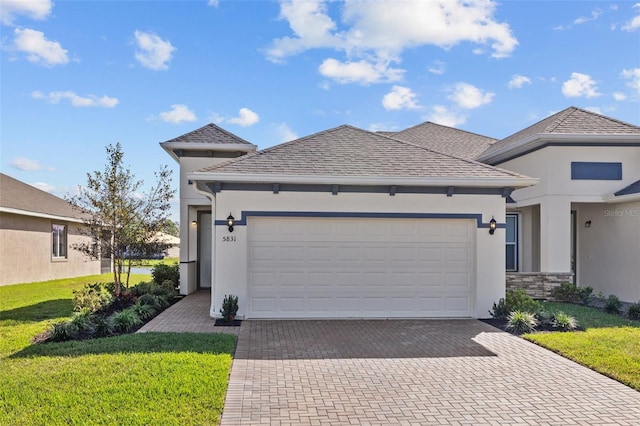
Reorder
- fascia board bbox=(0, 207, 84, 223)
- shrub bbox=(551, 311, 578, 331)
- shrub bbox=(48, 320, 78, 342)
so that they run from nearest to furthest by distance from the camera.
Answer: shrub bbox=(48, 320, 78, 342) → shrub bbox=(551, 311, 578, 331) → fascia board bbox=(0, 207, 84, 223)

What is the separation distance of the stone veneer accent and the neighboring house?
49.1 feet

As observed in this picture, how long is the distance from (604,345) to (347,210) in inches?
222

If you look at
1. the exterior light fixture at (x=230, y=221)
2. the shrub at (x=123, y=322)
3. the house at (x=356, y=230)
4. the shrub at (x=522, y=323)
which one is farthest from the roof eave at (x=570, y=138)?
the shrub at (x=123, y=322)

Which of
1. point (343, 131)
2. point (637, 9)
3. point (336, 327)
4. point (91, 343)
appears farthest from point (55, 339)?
point (637, 9)

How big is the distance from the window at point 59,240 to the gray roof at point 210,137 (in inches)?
420

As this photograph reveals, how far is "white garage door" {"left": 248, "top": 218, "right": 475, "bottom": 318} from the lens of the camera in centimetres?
1013

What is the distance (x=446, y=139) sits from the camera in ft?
60.2

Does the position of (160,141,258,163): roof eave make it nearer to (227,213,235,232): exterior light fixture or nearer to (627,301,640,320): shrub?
(227,213,235,232): exterior light fixture

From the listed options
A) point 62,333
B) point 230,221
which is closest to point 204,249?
point 230,221

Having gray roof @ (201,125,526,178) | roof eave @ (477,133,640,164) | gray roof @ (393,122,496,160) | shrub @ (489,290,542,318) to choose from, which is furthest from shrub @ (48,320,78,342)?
gray roof @ (393,122,496,160)

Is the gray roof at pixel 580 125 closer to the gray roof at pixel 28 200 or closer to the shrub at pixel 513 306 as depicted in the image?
the shrub at pixel 513 306

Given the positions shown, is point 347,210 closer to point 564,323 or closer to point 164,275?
point 564,323

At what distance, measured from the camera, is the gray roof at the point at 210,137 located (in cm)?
1448

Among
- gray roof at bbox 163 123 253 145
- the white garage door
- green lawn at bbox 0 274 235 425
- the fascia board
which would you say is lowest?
green lawn at bbox 0 274 235 425
